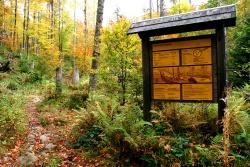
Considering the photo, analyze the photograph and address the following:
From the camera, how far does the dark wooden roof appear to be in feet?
23.8

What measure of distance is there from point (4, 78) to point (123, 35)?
15292 millimetres

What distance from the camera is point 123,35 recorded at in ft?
37.2

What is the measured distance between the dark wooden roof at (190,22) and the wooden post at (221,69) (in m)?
0.27

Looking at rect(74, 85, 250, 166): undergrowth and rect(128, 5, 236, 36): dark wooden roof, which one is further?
rect(128, 5, 236, 36): dark wooden roof

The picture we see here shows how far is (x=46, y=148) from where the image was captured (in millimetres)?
8500

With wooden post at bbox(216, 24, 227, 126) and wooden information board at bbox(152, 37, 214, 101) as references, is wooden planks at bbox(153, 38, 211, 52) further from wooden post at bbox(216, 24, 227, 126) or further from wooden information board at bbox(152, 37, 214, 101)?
wooden post at bbox(216, 24, 227, 126)

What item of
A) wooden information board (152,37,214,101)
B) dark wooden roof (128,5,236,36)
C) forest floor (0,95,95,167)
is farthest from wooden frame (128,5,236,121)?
forest floor (0,95,95,167)

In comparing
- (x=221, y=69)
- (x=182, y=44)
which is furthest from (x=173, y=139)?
(x=182, y=44)

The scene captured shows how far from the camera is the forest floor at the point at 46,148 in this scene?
7534 mm

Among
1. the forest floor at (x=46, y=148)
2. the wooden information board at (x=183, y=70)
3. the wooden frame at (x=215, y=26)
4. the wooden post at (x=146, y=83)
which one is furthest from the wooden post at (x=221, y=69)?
the forest floor at (x=46, y=148)

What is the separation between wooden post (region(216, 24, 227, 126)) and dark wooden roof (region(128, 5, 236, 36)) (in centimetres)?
27

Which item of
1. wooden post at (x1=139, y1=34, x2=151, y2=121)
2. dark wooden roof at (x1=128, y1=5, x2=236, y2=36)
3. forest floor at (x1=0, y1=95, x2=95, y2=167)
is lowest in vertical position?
forest floor at (x1=0, y1=95, x2=95, y2=167)

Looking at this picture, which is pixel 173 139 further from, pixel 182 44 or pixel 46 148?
pixel 46 148

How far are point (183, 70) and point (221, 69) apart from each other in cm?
98
